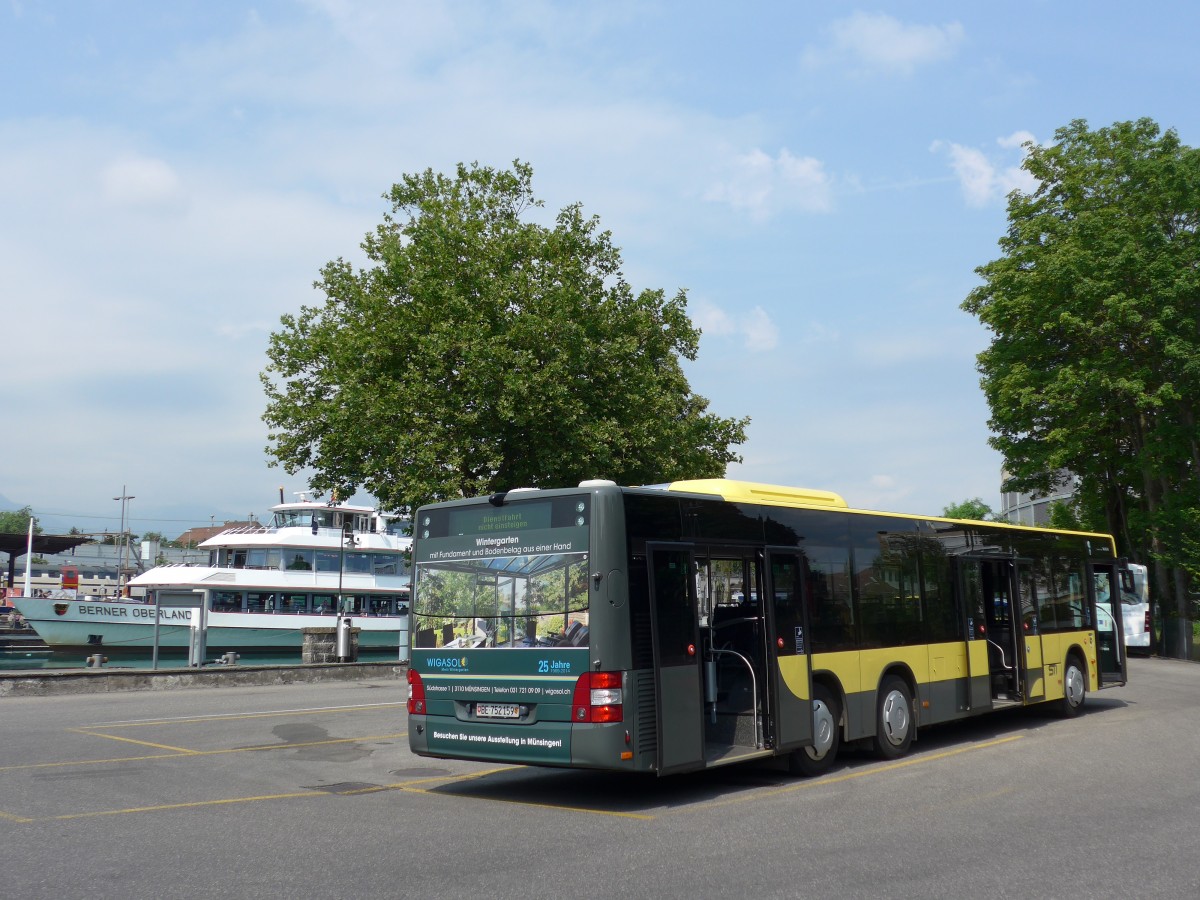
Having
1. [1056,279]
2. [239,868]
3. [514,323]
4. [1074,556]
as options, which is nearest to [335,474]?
[514,323]

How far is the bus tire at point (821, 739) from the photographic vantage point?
37.5 feet

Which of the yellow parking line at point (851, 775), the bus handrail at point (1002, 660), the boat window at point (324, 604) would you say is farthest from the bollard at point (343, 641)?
the yellow parking line at point (851, 775)

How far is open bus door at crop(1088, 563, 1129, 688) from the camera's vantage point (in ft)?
60.1

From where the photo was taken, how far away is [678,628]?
32.6 ft

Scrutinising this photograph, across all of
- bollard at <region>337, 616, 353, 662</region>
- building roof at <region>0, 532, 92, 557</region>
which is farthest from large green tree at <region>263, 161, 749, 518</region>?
building roof at <region>0, 532, 92, 557</region>

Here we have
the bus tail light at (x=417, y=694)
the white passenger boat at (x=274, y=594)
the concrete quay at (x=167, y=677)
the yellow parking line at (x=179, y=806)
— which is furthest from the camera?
the white passenger boat at (x=274, y=594)

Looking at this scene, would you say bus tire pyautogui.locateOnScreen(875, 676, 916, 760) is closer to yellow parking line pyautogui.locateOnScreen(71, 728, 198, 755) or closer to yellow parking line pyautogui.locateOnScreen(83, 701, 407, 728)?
yellow parking line pyautogui.locateOnScreen(71, 728, 198, 755)

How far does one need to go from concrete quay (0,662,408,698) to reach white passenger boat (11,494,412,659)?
15.2 m

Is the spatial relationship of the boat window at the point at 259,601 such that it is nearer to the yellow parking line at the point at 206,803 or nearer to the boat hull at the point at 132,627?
the boat hull at the point at 132,627

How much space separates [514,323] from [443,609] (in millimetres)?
20407

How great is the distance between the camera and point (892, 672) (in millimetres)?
12859

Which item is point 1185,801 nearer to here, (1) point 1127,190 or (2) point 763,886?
(2) point 763,886

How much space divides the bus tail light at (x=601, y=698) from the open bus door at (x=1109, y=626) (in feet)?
38.2

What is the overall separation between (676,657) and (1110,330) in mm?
30723
